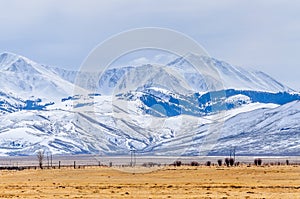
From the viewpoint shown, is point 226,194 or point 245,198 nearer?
point 245,198

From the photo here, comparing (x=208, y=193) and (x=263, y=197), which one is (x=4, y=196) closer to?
(x=208, y=193)

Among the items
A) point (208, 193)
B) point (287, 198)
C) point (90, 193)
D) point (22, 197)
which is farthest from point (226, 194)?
point (22, 197)

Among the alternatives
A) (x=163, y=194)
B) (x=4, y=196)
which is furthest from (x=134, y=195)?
(x=4, y=196)

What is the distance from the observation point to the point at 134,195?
79125mm

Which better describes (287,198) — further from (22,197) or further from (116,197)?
(22,197)

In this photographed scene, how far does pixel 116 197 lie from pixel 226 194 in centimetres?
1271

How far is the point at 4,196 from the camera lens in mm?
77812

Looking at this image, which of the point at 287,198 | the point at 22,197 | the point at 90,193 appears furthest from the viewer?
the point at 90,193

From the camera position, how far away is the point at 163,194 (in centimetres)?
8038

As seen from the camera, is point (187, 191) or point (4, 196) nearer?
point (4, 196)

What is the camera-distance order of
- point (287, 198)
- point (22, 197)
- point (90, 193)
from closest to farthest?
point (287, 198) → point (22, 197) → point (90, 193)

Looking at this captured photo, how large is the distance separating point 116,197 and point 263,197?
15356mm

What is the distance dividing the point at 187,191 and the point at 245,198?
44.1ft

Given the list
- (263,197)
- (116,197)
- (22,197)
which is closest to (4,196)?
(22,197)
